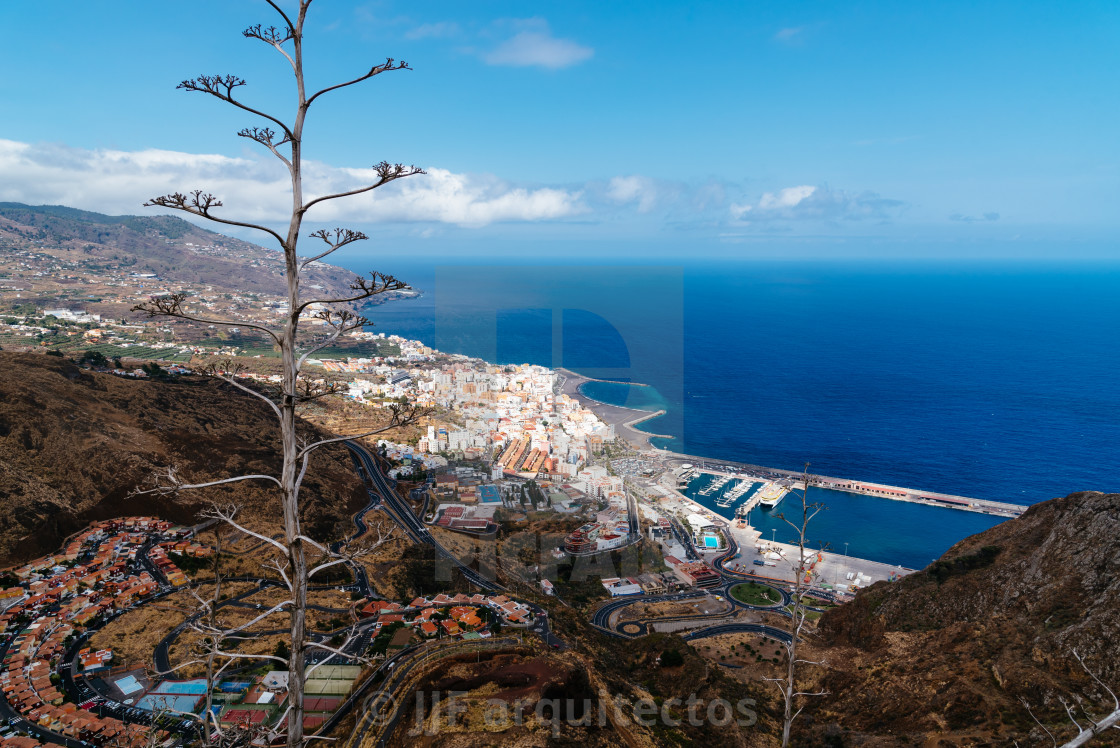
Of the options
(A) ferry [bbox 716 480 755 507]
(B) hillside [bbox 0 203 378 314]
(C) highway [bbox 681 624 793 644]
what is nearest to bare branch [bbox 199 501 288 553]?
(C) highway [bbox 681 624 793 644]

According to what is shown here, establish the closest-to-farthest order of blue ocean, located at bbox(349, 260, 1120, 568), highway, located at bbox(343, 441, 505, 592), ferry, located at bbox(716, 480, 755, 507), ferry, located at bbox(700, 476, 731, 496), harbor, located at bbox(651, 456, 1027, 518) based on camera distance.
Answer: highway, located at bbox(343, 441, 505, 592), harbor, located at bbox(651, 456, 1027, 518), ferry, located at bbox(716, 480, 755, 507), blue ocean, located at bbox(349, 260, 1120, 568), ferry, located at bbox(700, 476, 731, 496)

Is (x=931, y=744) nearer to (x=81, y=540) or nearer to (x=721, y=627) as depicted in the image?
(x=721, y=627)

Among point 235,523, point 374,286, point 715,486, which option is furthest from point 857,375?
point 235,523

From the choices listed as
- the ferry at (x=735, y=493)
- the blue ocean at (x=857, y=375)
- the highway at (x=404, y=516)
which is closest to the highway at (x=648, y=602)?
the highway at (x=404, y=516)

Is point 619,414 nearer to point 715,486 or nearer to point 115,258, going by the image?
point 715,486

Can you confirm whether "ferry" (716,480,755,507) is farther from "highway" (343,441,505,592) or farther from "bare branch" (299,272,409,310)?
"bare branch" (299,272,409,310)

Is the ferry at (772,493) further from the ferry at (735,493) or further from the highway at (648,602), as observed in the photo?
the highway at (648,602)
